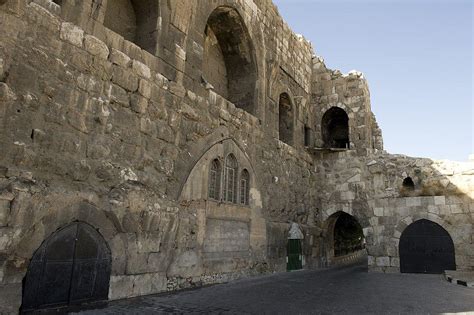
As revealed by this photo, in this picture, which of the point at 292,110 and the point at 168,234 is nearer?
the point at 168,234

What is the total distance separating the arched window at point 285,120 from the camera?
1084 centimetres

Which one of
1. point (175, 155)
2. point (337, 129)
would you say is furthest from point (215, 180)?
point (337, 129)

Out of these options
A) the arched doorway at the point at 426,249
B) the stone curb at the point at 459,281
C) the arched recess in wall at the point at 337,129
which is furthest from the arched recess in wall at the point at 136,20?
the arched recess in wall at the point at 337,129

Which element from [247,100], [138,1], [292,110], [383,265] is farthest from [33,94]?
[383,265]

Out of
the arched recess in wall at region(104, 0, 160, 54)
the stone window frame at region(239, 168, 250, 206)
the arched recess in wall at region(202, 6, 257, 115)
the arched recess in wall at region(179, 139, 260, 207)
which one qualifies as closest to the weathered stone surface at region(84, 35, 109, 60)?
the arched recess in wall at region(104, 0, 160, 54)

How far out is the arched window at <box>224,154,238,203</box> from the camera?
23.8ft

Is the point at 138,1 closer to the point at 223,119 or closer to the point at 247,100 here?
the point at 223,119

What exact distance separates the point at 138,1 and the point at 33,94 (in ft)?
10.6

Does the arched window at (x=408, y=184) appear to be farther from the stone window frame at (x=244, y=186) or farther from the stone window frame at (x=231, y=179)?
the stone window frame at (x=231, y=179)

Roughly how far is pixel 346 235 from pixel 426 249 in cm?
579

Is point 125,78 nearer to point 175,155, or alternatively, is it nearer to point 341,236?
point 175,155

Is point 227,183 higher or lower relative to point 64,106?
lower

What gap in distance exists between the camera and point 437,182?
9555 millimetres

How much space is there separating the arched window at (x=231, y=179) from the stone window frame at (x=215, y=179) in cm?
22
